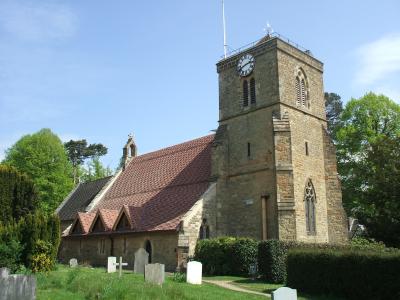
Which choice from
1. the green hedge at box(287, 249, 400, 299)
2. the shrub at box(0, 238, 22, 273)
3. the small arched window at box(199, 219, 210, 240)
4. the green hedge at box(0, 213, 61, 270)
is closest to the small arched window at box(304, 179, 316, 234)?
the small arched window at box(199, 219, 210, 240)

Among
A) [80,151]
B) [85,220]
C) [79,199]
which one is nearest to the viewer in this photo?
[85,220]

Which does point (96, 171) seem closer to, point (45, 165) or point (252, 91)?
point (45, 165)

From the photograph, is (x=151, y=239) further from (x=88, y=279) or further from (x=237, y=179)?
(x=88, y=279)

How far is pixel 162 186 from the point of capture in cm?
3553

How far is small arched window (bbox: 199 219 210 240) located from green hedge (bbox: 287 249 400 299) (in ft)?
30.8

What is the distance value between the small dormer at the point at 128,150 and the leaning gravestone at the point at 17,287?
32656 mm

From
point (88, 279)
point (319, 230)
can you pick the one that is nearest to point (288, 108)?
point (319, 230)

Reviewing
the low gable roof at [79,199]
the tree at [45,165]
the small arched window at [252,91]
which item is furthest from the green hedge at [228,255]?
the tree at [45,165]

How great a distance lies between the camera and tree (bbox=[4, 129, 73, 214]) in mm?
51469

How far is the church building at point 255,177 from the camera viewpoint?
91.3 ft

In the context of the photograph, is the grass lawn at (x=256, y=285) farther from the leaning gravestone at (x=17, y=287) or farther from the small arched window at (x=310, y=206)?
the leaning gravestone at (x=17, y=287)

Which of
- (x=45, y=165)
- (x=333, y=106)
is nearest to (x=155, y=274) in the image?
(x=45, y=165)

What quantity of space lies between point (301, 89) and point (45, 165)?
108ft

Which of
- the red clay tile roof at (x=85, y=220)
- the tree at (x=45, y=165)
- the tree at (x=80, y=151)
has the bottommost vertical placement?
the red clay tile roof at (x=85, y=220)
